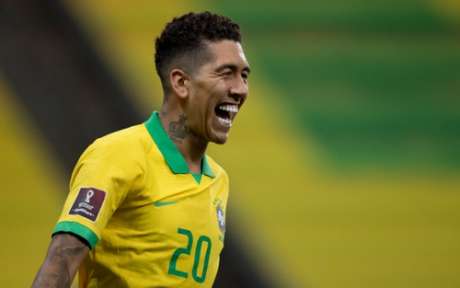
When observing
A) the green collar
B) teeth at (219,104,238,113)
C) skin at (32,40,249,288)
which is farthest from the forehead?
the green collar

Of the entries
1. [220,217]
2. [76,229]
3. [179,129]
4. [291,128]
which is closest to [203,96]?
[179,129]

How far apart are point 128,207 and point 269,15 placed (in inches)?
111

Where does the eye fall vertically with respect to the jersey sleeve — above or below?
above

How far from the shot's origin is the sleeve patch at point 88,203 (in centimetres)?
238

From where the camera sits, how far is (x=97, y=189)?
2.41 metres

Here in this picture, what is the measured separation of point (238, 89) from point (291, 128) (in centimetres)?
243

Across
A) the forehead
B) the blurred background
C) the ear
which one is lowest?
the ear

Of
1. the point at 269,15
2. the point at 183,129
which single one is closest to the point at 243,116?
the point at 269,15

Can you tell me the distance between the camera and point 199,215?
2.68m

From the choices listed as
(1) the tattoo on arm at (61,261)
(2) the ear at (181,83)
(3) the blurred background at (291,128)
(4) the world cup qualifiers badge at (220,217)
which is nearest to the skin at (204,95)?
(2) the ear at (181,83)

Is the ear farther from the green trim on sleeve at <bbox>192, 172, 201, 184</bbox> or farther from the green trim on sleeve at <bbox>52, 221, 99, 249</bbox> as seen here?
the green trim on sleeve at <bbox>52, 221, 99, 249</bbox>

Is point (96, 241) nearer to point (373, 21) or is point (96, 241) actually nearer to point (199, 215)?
point (199, 215)

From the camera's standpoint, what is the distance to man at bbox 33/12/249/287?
7.86 ft

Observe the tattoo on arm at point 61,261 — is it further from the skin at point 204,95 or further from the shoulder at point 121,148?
the skin at point 204,95
